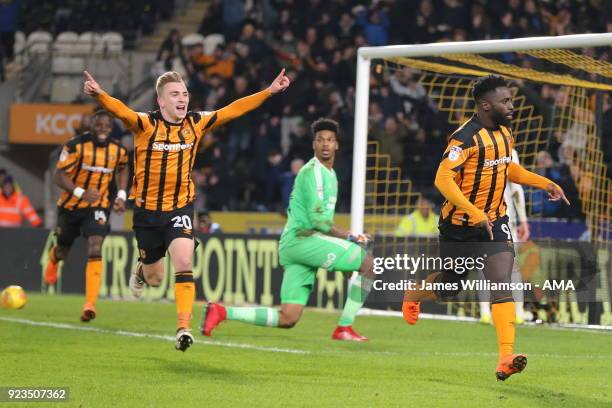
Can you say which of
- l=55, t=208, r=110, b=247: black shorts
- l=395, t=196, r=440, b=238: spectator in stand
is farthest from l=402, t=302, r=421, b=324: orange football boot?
l=395, t=196, r=440, b=238: spectator in stand

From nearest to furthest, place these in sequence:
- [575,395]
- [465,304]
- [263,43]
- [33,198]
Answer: [575,395], [465,304], [263,43], [33,198]

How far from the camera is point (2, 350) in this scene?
34.9ft

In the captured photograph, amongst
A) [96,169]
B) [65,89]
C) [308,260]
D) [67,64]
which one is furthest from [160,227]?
[67,64]

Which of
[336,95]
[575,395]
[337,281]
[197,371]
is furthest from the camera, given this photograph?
[336,95]

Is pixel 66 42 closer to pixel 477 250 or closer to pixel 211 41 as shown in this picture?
pixel 211 41

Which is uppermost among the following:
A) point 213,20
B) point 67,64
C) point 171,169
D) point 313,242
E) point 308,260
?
point 213,20

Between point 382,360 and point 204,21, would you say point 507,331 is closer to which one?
point 382,360

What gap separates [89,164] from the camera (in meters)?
13.7

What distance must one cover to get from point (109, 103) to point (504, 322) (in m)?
3.22

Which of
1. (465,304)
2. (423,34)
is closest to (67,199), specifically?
(465,304)

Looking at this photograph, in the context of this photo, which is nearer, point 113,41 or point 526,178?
point 526,178

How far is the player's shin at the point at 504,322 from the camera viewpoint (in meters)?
8.63

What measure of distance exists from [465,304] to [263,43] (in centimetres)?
906

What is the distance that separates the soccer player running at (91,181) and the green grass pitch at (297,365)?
977 mm
